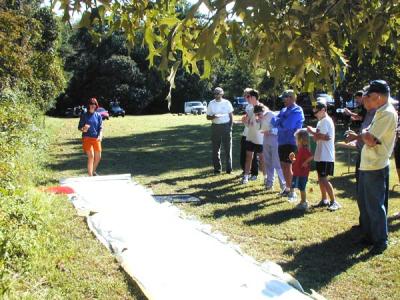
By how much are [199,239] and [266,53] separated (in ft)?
12.8

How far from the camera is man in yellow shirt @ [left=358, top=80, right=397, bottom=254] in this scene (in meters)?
5.44

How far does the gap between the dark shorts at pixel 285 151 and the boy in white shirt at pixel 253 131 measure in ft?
2.98

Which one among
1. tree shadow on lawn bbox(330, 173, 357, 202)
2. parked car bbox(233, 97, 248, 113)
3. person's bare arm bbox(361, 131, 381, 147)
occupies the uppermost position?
person's bare arm bbox(361, 131, 381, 147)

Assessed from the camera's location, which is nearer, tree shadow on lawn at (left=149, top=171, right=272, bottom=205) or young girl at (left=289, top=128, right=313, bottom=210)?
young girl at (left=289, top=128, right=313, bottom=210)

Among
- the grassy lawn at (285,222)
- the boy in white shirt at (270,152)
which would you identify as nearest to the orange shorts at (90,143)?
the grassy lawn at (285,222)

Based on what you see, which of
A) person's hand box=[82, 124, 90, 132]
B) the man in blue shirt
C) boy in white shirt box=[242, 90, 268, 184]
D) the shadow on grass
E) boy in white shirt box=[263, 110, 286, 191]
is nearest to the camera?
the shadow on grass

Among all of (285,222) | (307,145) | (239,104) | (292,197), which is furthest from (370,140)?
(239,104)

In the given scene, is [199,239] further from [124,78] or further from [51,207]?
[124,78]

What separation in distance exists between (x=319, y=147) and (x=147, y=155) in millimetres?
8422

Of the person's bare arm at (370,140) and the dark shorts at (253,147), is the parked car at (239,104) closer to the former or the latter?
the dark shorts at (253,147)

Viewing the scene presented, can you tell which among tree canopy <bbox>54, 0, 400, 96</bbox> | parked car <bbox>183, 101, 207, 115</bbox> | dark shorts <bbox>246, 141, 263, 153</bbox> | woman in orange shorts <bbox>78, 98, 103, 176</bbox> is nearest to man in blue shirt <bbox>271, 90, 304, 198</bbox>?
dark shorts <bbox>246, 141, 263, 153</bbox>

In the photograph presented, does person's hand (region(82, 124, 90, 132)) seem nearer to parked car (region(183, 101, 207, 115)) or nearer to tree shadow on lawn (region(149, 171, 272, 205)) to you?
tree shadow on lawn (region(149, 171, 272, 205))

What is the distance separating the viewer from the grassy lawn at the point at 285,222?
5176 millimetres

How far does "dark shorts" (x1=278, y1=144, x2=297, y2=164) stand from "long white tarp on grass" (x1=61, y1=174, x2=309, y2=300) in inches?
85.3
